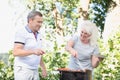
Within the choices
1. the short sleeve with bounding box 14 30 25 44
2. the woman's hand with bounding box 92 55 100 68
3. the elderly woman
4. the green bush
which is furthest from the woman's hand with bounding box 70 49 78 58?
the green bush

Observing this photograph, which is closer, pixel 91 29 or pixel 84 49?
pixel 91 29

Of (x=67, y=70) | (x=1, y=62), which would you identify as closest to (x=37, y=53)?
(x=67, y=70)

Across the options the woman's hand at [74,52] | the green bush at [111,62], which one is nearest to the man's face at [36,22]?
the woman's hand at [74,52]

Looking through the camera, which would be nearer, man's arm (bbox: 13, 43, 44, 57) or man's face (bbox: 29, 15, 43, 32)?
man's arm (bbox: 13, 43, 44, 57)

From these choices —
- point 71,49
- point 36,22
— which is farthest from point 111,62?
point 36,22

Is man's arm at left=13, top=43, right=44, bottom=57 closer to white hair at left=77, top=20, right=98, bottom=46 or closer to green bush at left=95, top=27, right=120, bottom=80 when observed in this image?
white hair at left=77, top=20, right=98, bottom=46

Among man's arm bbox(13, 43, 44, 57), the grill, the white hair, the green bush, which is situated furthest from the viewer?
the green bush

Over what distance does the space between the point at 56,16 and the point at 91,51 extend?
12.2m

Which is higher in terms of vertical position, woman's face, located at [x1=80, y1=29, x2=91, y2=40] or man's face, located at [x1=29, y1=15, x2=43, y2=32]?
man's face, located at [x1=29, y1=15, x2=43, y2=32]

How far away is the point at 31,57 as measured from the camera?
4082mm

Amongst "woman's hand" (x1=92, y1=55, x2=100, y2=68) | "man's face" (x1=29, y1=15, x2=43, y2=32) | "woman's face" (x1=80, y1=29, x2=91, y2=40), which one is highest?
"man's face" (x1=29, y1=15, x2=43, y2=32)

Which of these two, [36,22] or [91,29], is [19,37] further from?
[91,29]

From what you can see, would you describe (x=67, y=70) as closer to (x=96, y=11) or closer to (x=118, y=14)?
(x=118, y=14)

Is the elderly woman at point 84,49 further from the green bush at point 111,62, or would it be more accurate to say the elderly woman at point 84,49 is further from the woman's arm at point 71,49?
the green bush at point 111,62
